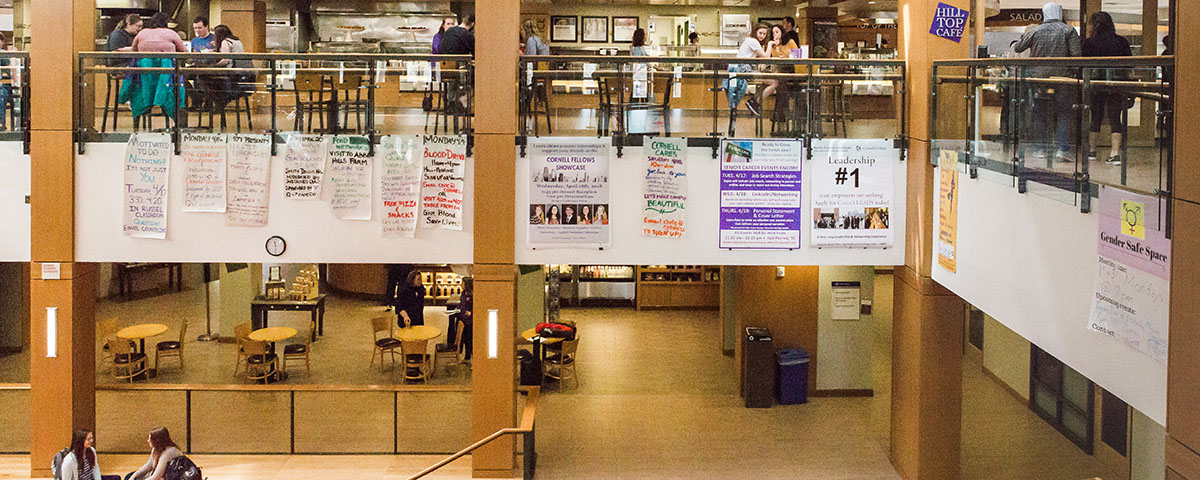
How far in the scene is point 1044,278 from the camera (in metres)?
7.54

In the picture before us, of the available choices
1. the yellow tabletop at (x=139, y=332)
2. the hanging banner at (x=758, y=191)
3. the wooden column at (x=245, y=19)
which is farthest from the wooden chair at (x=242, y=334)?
the hanging banner at (x=758, y=191)

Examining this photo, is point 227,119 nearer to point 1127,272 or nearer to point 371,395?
point 371,395

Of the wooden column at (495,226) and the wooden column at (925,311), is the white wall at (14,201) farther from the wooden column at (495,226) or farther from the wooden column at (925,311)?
the wooden column at (925,311)

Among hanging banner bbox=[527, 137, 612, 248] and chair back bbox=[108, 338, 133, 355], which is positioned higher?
hanging banner bbox=[527, 137, 612, 248]

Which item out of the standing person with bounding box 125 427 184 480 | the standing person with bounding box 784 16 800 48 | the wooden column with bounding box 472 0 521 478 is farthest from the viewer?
the standing person with bounding box 784 16 800 48

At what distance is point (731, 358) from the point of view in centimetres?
1772

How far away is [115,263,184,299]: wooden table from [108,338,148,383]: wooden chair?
663 centimetres

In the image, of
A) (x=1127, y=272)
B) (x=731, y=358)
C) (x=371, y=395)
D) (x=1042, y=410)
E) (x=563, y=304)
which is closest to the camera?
(x=1127, y=272)

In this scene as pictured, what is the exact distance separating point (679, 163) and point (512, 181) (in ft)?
5.46

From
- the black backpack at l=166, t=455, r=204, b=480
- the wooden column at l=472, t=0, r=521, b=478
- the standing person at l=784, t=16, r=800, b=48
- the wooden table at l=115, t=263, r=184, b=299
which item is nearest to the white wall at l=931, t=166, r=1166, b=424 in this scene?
the wooden column at l=472, t=0, r=521, b=478

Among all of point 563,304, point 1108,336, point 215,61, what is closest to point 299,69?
point 215,61

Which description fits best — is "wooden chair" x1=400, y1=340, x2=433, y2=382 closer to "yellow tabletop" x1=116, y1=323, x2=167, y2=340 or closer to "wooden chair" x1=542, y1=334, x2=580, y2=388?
"wooden chair" x1=542, y1=334, x2=580, y2=388

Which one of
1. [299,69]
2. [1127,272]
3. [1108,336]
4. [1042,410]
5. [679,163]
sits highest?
[299,69]

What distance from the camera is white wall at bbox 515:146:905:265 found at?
1109 cm
